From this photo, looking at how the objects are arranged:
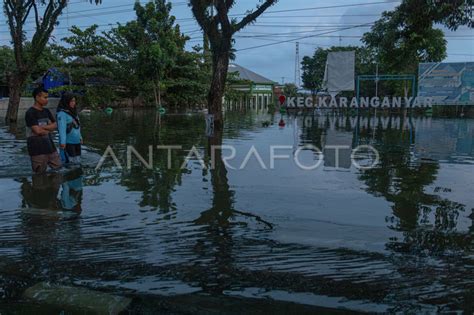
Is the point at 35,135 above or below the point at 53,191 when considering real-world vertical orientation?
above

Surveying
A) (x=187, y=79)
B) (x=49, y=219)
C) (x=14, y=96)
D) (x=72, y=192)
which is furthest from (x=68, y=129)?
(x=187, y=79)

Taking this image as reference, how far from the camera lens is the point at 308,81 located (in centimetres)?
6038

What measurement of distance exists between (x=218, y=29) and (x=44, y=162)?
11656 mm

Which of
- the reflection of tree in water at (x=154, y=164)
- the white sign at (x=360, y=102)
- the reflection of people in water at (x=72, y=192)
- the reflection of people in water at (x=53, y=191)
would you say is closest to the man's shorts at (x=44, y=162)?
the reflection of people in water at (x=53, y=191)

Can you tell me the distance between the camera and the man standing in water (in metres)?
7.82

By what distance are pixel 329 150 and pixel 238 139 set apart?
385cm

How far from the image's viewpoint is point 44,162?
27.0 ft

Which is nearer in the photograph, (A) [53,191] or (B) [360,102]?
(A) [53,191]

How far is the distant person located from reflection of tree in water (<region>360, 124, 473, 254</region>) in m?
5.54

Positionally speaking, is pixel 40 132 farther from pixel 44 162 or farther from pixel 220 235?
pixel 220 235

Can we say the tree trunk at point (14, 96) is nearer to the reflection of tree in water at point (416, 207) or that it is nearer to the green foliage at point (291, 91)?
the reflection of tree in water at point (416, 207)

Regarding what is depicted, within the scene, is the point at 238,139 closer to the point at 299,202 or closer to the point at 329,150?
the point at 329,150

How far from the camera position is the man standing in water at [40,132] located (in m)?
7.82

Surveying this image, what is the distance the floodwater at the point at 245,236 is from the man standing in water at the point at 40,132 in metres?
0.34
